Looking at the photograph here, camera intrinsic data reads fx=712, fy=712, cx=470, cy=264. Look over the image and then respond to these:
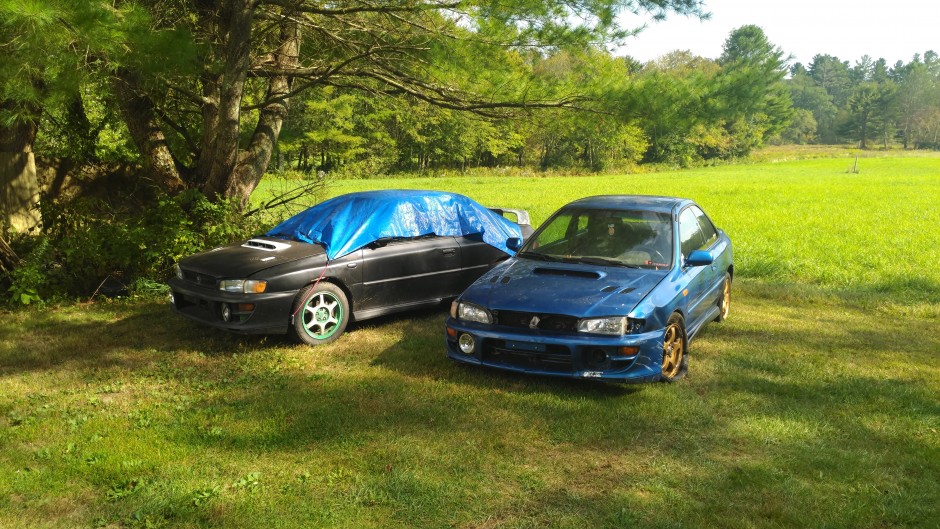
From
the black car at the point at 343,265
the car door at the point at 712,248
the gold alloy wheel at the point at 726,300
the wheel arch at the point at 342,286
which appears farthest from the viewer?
the gold alloy wheel at the point at 726,300

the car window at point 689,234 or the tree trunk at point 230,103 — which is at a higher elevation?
the tree trunk at point 230,103

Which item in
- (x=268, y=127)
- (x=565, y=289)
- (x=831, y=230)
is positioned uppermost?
(x=268, y=127)

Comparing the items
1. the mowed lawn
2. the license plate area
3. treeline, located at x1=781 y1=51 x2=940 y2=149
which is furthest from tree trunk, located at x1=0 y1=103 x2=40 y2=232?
treeline, located at x1=781 y1=51 x2=940 y2=149

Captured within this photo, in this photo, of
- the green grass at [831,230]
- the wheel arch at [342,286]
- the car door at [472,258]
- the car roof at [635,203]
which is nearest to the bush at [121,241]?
the wheel arch at [342,286]

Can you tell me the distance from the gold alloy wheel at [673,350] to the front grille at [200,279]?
405 centimetres

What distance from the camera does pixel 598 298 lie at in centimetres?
546

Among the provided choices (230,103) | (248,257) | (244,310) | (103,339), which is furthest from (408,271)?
(230,103)

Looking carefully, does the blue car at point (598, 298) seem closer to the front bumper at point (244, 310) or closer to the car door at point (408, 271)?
the car door at point (408, 271)

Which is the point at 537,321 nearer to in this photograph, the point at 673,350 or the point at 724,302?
the point at 673,350

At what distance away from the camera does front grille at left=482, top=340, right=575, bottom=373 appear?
17.5 ft

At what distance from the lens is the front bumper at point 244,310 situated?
21.1 feet

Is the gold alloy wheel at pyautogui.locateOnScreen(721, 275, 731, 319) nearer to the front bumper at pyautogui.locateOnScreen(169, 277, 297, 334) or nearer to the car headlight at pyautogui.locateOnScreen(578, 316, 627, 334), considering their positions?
the car headlight at pyautogui.locateOnScreen(578, 316, 627, 334)

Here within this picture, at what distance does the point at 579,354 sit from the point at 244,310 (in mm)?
3091

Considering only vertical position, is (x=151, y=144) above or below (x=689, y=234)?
above
